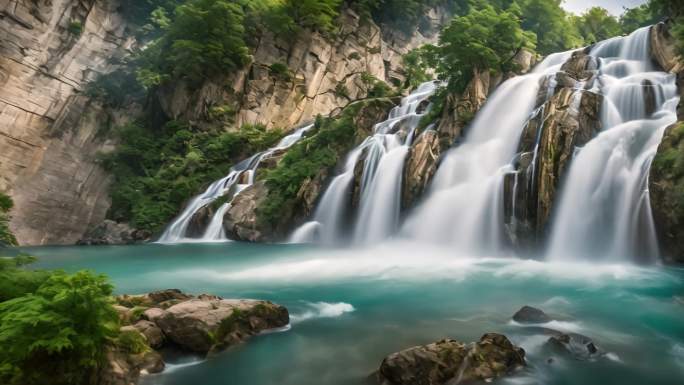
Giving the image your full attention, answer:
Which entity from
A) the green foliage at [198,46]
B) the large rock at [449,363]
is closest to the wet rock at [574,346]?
the large rock at [449,363]

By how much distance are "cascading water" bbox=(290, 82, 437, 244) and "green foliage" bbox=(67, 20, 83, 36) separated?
17.2 m

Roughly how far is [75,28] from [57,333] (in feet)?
83.3

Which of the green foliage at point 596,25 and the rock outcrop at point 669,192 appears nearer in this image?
the rock outcrop at point 669,192

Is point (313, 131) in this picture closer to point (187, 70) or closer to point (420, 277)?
point (187, 70)

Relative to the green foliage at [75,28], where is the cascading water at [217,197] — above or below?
below

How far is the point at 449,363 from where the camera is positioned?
401cm

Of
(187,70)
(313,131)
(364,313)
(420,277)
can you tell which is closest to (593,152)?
(420,277)

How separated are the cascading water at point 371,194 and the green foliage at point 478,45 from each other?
8.13 feet

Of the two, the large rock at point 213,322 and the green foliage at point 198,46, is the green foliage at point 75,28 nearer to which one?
the green foliage at point 198,46

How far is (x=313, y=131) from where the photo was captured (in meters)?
21.5

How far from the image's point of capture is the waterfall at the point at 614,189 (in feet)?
31.8

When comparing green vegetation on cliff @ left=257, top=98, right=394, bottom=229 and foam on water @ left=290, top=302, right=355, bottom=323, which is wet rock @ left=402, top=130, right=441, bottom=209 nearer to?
green vegetation on cliff @ left=257, top=98, right=394, bottom=229

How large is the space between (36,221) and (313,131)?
43.6ft

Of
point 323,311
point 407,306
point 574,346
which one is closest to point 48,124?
point 323,311
